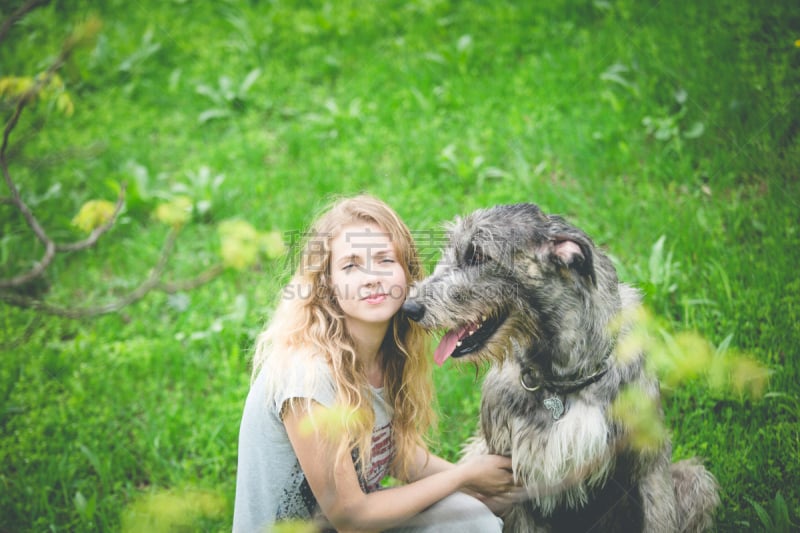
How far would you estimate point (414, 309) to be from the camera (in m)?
2.96

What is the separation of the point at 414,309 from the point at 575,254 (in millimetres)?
788

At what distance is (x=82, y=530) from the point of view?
12.8 feet

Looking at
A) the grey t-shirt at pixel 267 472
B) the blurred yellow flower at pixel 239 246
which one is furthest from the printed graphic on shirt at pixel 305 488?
the blurred yellow flower at pixel 239 246

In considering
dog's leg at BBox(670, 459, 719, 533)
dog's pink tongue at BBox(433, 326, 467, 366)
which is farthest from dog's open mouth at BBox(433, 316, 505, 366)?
dog's leg at BBox(670, 459, 719, 533)

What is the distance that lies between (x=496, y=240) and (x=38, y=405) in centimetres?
389

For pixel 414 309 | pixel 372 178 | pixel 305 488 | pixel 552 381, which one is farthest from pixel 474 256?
pixel 372 178

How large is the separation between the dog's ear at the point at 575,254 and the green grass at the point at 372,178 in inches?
55.3

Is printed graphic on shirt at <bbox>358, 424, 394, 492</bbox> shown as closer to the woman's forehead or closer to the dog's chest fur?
the dog's chest fur

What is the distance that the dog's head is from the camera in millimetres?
2916

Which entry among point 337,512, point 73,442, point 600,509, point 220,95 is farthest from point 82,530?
point 220,95

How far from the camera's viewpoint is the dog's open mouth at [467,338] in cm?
306

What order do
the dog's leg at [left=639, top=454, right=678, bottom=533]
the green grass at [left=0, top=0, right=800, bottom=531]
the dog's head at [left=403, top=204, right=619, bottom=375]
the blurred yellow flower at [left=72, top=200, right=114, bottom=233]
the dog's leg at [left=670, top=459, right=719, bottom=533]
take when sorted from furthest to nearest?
the blurred yellow flower at [left=72, top=200, right=114, bottom=233] → the green grass at [left=0, top=0, right=800, bottom=531] → the dog's leg at [left=670, top=459, right=719, bottom=533] → the dog's leg at [left=639, top=454, right=678, bottom=533] → the dog's head at [left=403, top=204, right=619, bottom=375]

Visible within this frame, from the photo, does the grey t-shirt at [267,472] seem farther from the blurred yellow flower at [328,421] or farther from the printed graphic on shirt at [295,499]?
the blurred yellow flower at [328,421]

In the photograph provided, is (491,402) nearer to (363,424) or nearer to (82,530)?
(363,424)
